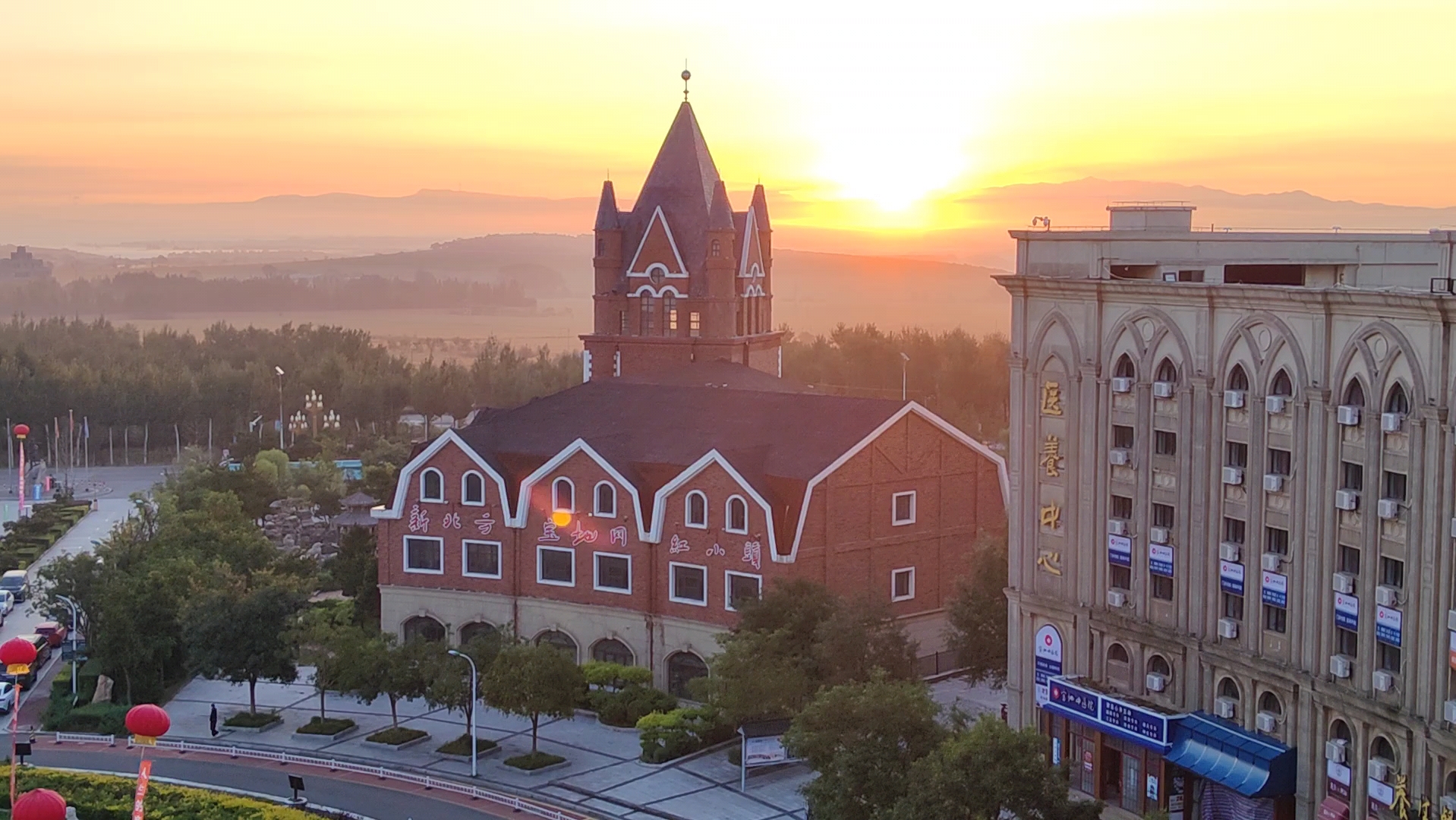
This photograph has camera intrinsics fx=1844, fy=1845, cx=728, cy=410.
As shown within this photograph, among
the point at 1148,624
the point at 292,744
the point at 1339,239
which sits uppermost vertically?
the point at 1339,239

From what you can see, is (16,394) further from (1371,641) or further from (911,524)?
(1371,641)

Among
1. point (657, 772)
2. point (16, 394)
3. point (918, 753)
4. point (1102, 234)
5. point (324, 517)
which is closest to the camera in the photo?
point (918, 753)

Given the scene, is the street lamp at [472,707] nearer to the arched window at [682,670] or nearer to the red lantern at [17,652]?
the arched window at [682,670]

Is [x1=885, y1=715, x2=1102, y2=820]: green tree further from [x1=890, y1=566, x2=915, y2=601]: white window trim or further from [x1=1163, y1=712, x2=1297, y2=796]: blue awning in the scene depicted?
[x1=890, y1=566, x2=915, y2=601]: white window trim

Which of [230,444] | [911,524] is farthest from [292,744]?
[230,444]

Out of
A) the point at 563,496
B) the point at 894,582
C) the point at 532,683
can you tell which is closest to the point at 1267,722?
the point at 532,683

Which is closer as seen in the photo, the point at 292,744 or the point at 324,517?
the point at 292,744
